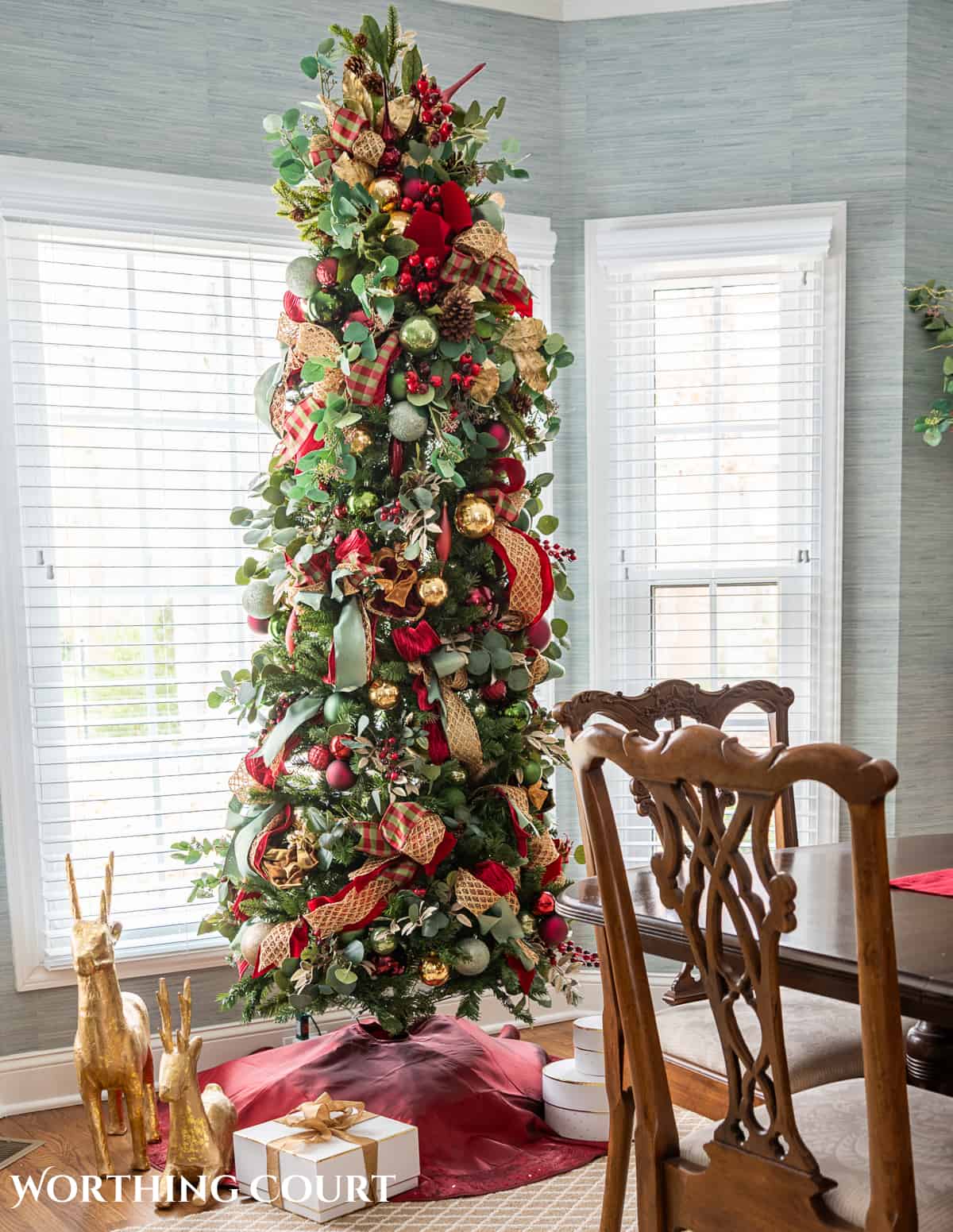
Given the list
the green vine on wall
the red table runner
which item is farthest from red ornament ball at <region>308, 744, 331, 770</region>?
the green vine on wall

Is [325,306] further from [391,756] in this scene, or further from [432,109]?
[391,756]

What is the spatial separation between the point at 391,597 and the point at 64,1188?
1448 millimetres

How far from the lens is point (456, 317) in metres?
2.71

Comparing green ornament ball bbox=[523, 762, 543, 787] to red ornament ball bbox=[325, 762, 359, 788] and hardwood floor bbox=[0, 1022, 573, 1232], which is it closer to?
red ornament ball bbox=[325, 762, 359, 788]

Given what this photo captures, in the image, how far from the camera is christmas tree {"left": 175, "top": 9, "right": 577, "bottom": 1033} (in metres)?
2.70

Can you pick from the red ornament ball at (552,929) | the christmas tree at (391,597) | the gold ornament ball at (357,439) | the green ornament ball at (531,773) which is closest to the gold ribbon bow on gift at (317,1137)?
the christmas tree at (391,597)

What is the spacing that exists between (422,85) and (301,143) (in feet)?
0.98

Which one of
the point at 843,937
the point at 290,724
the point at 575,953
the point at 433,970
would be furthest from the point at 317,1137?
the point at 843,937

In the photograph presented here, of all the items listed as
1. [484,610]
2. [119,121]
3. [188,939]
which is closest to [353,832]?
[484,610]

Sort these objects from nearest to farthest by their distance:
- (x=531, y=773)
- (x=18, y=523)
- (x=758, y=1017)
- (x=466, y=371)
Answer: (x=758, y=1017)
(x=466, y=371)
(x=531, y=773)
(x=18, y=523)

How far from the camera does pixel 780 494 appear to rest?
12.0ft

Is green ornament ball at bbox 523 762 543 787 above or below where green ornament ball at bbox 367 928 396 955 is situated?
above

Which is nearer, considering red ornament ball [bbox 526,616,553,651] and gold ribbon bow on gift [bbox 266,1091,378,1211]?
gold ribbon bow on gift [bbox 266,1091,378,1211]

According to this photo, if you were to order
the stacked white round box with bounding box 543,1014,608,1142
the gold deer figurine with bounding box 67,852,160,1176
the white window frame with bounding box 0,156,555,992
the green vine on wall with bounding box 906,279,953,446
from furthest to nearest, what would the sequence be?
1. the green vine on wall with bounding box 906,279,953,446
2. the white window frame with bounding box 0,156,555,992
3. the stacked white round box with bounding box 543,1014,608,1142
4. the gold deer figurine with bounding box 67,852,160,1176
